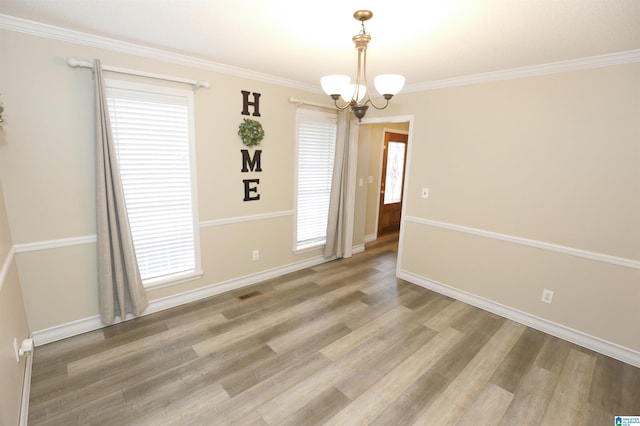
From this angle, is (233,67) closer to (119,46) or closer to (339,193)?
(119,46)

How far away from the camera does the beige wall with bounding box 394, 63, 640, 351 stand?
2.40 metres

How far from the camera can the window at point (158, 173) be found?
253 centimetres

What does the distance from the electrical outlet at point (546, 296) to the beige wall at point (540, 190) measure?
0.04m

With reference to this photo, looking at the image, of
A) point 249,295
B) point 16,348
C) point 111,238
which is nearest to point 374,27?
point 111,238

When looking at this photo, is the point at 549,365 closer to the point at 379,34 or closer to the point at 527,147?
the point at 527,147

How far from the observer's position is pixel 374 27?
6.56 feet

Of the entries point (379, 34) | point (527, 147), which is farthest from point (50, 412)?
point (527, 147)

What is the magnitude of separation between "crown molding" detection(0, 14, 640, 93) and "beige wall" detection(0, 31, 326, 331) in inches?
1.9

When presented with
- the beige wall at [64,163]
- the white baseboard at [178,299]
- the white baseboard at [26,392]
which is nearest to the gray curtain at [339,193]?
the white baseboard at [178,299]

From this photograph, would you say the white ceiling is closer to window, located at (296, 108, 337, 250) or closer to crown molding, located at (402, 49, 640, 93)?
crown molding, located at (402, 49, 640, 93)

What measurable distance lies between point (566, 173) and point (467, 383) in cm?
201

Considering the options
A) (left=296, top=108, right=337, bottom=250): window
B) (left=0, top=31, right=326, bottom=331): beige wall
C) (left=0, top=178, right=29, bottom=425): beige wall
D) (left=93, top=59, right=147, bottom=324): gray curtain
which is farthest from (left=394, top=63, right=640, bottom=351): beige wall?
(left=0, top=178, right=29, bottom=425): beige wall

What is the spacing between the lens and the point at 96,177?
2.38 m

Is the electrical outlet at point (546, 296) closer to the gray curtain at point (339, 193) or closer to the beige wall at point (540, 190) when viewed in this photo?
the beige wall at point (540, 190)
